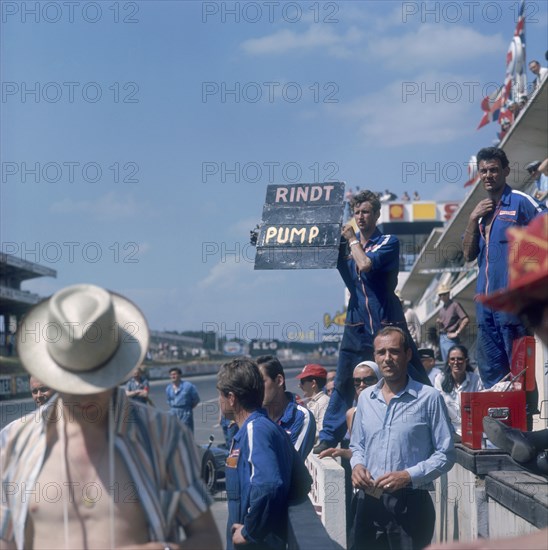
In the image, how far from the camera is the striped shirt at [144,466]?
3145 mm

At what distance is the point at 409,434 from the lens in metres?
5.79

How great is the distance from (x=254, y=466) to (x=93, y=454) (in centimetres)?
191

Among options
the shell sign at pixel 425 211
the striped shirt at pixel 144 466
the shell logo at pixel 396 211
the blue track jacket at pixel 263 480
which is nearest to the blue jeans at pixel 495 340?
the blue track jacket at pixel 263 480

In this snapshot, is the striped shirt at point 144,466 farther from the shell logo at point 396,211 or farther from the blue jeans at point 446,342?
the shell logo at point 396,211

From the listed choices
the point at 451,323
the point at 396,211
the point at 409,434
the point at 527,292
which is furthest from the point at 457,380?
the point at 396,211

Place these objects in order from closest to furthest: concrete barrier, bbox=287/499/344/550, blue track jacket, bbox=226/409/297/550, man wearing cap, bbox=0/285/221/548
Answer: man wearing cap, bbox=0/285/221/548
concrete barrier, bbox=287/499/344/550
blue track jacket, bbox=226/409/297/550

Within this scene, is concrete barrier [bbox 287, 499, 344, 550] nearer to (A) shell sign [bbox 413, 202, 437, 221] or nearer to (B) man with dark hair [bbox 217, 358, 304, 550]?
(B) man with dark hair [bbox 217, 358, 304, 550]

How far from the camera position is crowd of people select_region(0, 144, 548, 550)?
3125mm

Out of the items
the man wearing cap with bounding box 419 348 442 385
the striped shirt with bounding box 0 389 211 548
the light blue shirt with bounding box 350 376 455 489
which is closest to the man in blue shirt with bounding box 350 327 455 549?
the light blue shirt with bounding box 350 376 455 489

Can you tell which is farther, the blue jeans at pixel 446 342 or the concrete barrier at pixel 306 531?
the blue jeans at pixel 446 342

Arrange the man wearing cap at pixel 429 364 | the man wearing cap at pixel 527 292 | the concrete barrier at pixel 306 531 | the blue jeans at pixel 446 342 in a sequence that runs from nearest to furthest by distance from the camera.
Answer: the man wearing cap at pixel 527 292 → the concrete barrier at pixel 306 531 → the man wearing cap at pixel 429 364 → the blue jeans at pixel 446 342

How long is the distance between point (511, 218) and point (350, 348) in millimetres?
1577

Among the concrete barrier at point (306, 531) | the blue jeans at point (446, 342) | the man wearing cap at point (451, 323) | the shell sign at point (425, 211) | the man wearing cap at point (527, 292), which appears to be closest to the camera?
the man wearing cap at point (527, 292)

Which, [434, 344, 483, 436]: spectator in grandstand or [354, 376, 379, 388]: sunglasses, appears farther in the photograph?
[434, 344, 483, 436]: spectator in grandstand
